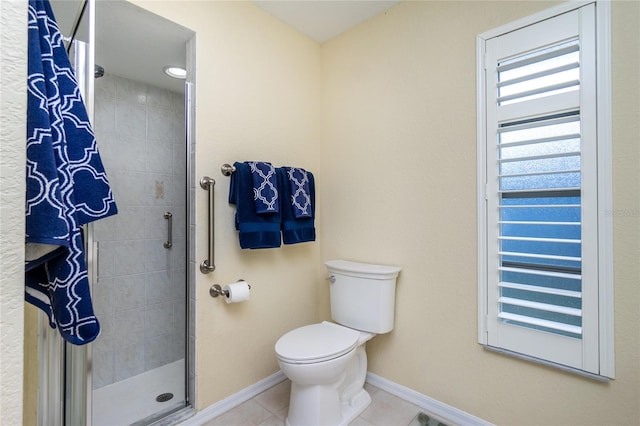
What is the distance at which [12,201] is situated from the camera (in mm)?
488

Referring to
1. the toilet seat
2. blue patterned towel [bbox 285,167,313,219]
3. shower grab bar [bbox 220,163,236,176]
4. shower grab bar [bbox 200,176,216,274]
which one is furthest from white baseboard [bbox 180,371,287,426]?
shower grab bar [bbox 220,163,236,176]

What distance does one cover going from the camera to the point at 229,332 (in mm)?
1785

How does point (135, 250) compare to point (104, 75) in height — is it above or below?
below

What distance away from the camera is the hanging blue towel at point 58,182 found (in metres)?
0.65

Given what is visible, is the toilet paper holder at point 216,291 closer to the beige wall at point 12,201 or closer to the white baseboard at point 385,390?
the white baseboard at point 385,390

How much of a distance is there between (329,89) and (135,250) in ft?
5.90

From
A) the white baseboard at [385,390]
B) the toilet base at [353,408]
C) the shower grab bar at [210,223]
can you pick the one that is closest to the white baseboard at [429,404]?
the white baseboard at [385,390]

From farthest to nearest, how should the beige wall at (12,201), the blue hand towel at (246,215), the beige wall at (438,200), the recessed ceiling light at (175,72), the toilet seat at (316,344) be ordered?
the recessed ceiling light at (175,72) < the blue hand towel at (246,215) < the toilet seat at (316,344) < the beige wall at (438,200) < the beige wall at (12,201)

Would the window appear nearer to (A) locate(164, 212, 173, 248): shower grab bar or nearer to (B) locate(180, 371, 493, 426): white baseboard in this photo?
(B) locate(180, 371, 493, 426): white baseboard

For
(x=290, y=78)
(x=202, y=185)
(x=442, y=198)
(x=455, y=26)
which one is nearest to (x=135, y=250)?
(x=202, y=185)

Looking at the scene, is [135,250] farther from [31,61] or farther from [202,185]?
[31,61]

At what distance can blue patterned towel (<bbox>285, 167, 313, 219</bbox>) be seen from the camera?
76.4 inches

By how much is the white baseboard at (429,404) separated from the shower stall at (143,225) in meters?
1.12

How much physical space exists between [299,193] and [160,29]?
3.73 ft
